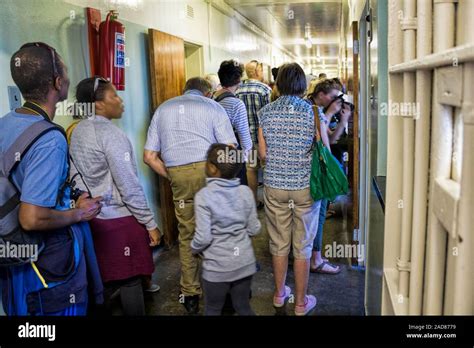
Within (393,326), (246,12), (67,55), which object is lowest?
(393,326)

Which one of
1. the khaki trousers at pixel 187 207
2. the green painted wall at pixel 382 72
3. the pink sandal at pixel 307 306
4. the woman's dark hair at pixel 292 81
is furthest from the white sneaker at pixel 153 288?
the green painted wall at pixel 382 72

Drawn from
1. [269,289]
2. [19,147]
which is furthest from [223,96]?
[19,147]

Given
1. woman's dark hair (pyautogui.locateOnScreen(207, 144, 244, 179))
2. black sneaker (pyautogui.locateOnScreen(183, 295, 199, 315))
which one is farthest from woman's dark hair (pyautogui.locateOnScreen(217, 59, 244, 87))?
black sneaker (pyautogui.locateOnScreen(183, 295, 199, 315))

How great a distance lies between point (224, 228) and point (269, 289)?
836mm

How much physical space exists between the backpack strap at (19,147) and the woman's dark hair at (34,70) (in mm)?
117

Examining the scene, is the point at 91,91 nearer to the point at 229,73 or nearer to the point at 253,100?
the point at 229,73

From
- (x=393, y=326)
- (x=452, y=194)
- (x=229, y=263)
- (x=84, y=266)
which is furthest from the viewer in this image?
(x=229, y=263)

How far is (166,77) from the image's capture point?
2623 mm

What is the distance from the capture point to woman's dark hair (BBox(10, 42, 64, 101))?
98 cm


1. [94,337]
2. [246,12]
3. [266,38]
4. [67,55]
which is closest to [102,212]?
[94,337]

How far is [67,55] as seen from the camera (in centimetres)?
175

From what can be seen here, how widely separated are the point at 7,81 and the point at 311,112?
110 cm

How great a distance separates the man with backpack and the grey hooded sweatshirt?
34 cm

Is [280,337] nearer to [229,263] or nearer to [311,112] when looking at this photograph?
[229,263]
